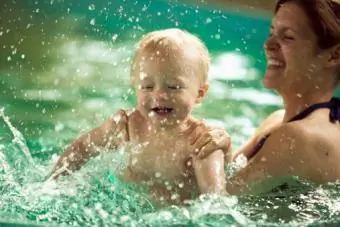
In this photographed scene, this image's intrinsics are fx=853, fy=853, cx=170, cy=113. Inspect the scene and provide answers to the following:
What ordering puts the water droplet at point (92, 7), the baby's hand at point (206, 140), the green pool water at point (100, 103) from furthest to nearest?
1. the water droplet at point (92, 7)
2. the baby's hand at point (206, 140)
3. the green pool water at point (100, 103)

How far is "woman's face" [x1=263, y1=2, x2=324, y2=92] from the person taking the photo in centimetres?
248

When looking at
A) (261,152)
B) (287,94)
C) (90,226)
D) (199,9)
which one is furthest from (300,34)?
(199,9)

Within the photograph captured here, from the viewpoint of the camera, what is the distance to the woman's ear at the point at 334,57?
97.3 inches

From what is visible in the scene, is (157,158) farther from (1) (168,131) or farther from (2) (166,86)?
(2) (166,86)

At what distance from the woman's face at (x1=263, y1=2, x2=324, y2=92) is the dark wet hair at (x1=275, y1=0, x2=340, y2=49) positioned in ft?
0.05

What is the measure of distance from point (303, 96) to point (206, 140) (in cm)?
37

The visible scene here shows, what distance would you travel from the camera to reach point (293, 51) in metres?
2.50

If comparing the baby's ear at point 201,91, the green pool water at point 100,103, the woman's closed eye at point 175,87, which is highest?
the woman's closed eye at point 175,87

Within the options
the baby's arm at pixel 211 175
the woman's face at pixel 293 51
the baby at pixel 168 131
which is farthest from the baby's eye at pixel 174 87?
the woman's face at pixel 293 51

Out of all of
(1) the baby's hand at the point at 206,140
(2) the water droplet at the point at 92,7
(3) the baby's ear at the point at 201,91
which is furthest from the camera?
(2) the water droplet at the point at 92,7

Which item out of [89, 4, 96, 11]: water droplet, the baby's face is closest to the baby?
the baby's face

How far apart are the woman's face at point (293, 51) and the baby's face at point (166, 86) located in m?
0.28

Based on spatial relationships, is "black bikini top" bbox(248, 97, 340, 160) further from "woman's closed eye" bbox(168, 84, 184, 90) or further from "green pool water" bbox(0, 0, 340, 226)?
"woman's closed eye" bbox(168, 84, 184, 90)

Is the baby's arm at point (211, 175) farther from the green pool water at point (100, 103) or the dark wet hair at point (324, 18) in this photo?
the dark wet hair at point (324, 18)
